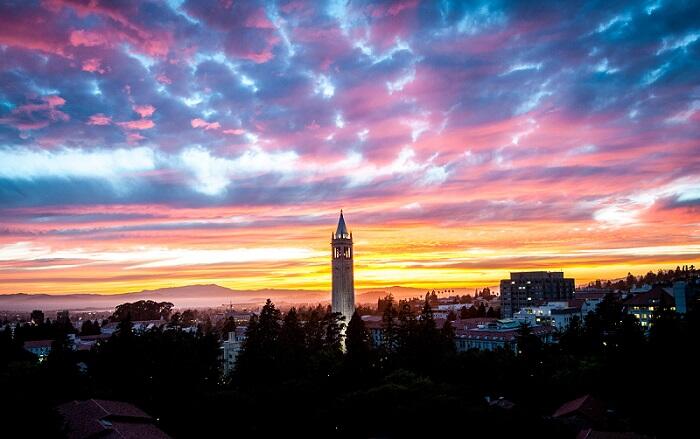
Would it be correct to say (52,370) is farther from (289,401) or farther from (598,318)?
(598,318)

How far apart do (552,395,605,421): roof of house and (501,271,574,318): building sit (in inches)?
4795

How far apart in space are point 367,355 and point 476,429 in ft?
77.1

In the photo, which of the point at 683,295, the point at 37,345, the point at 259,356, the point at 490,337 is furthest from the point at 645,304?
the point at 37,345

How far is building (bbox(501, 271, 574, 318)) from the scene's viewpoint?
525 ft

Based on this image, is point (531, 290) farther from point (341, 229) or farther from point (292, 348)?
point (292, 348)

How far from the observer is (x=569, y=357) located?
2223 inches

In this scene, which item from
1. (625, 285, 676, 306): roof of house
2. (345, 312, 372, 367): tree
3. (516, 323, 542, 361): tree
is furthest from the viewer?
(625, 285, 676, 306): roof of house

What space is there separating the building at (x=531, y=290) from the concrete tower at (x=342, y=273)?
54271 mm

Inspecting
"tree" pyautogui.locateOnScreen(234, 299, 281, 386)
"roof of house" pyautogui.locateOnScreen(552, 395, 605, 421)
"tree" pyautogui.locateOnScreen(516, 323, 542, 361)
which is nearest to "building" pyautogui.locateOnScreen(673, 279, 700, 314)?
"tree" pyautogui.locateOnScreen(516, 323, 542, 361)

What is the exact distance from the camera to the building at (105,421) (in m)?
30.7

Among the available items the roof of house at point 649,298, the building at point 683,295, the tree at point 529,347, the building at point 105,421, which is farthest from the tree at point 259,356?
the roof of house at point 649,298

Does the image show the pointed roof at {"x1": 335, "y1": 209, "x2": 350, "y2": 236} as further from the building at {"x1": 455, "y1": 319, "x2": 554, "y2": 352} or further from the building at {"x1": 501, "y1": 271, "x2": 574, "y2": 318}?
the building at {"x1": 501, "y1": 271, "x2": 574, "y2": 318}

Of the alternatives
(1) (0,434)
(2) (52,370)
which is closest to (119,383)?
(2) (52,370)

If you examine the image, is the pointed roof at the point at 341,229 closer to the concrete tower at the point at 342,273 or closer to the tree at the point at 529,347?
the concrete tower at the point at 342,273
